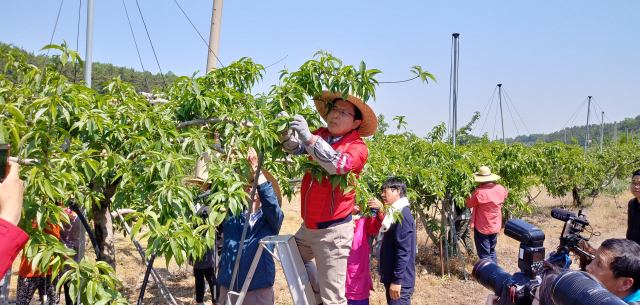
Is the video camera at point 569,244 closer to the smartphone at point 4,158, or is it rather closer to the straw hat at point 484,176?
the smartphone at point 4,158

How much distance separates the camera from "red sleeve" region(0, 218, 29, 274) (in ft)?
4.15

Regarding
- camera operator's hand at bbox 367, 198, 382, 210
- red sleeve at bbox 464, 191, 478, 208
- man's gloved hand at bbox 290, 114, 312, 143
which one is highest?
man's gloved hand at bbox 290, 114, 312, 143

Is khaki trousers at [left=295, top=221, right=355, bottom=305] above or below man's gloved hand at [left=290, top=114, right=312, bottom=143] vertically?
below

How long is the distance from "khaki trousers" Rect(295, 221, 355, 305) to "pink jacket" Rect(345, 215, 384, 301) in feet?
2.28

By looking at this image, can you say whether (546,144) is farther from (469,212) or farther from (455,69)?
(469,212)

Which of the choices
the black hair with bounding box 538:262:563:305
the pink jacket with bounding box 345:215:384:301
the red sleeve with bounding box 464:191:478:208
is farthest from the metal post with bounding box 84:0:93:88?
the red sleeve with bounding box 464:191:478:208

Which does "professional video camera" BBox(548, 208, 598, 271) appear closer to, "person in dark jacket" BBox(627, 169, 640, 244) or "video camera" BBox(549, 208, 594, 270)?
"video camera" BBox(549, 208, 594, 270)

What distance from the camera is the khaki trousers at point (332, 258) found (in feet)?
9.07

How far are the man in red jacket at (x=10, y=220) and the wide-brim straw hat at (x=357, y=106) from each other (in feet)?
5.78

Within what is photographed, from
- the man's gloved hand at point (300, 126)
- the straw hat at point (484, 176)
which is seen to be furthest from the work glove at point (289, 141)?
the straw hat at point (484, 176)

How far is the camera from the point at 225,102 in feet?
8.54

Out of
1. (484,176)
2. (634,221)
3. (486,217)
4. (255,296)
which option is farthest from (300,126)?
(484,176)

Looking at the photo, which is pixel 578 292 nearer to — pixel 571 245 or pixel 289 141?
pixel 571 245

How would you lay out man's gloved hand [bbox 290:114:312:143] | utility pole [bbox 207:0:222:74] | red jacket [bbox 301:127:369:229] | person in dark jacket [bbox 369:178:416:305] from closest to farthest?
man's gloved hand [bbox 290:114:312:143] → red jacket [bbox 301:127:369:229] → person in dark jacket [bbox 369:178:416:305] → utility pole [bbox 207:0:222:74]
